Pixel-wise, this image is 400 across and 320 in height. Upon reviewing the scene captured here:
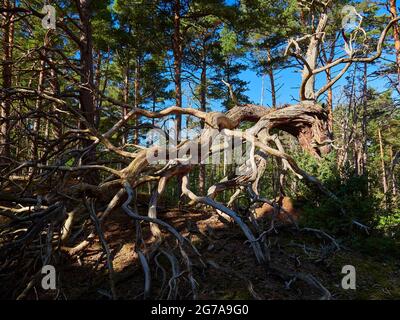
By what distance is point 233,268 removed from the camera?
4297 millimetres

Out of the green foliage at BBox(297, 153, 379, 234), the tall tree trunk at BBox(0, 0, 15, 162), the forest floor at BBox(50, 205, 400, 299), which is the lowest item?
the forest floor at BBox(50, 205, 400, 299)

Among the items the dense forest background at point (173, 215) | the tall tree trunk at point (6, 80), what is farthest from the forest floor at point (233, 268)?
the tall tree trunk at point (6, 80)

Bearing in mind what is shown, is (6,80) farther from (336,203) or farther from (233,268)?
(336,203)

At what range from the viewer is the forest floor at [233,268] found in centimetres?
380

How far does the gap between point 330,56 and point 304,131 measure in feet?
31.2

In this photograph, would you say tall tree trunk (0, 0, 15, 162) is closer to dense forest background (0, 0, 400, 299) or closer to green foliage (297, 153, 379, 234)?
dense forest background (0, 0, 400, 299)

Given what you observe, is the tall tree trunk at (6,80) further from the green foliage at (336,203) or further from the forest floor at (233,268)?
the green foliage at (336,203)

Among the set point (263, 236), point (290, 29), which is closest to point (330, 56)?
point (290, 29)

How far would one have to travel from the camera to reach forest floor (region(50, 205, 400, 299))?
12.5 feet

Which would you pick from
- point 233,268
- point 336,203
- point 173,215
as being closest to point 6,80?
point 173,215

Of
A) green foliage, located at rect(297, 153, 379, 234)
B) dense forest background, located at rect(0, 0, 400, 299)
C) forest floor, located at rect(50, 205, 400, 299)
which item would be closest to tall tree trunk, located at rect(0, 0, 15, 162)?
dense forest background, located at rect(0, 0, 400, 299)

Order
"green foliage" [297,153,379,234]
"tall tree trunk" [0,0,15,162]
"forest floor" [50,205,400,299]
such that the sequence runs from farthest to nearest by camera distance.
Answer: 1. "green foliage" [297,153,379,234]
2. "tall tree trunk" [0,0,15,162]
3. "forest floor" [50,205,400,299]
